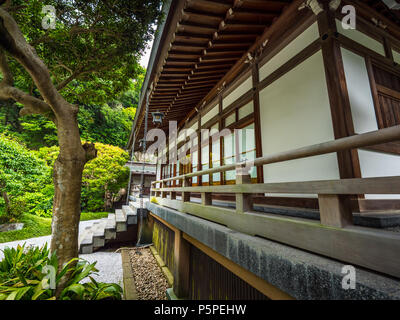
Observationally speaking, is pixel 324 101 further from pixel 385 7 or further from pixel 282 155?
pixel 385 7

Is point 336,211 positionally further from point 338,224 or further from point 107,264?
point 107,264

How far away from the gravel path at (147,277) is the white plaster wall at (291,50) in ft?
19.3

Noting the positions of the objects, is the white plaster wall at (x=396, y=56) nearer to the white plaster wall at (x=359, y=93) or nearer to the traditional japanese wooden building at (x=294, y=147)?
the traditional japanese wooden building at (x=294, y=147)

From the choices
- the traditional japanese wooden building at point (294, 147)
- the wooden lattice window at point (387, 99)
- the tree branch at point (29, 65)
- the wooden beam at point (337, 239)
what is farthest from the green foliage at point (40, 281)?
the wooden lattice window at point (387, 99)

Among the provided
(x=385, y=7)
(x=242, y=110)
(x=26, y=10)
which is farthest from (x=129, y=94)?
(x=385, y=7)

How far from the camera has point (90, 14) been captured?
4.12m

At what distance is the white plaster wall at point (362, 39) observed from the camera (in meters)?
2.84

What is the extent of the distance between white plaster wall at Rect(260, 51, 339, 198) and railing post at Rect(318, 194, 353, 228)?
127 cm

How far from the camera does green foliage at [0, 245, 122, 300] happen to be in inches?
101

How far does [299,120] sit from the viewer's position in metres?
3.03

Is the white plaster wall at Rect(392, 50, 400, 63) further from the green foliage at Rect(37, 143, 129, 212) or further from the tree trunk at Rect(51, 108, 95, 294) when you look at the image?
the green foliage at Rect(37, 143, 129, 212)

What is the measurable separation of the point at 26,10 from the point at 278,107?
5.70 meters

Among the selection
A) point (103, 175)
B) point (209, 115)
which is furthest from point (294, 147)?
point (103, 175)

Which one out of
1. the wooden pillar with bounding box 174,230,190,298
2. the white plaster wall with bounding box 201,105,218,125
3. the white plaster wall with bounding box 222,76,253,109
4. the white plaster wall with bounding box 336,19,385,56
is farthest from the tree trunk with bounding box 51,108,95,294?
the white plaster wall with bounding box 336,19,385,56
